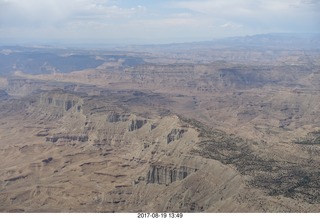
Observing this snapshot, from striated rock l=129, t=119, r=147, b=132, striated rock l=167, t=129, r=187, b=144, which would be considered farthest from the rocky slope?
striated rock l=129, t=119, r=147, b=132

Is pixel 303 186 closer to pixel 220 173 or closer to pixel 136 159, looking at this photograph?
pixel 220 173

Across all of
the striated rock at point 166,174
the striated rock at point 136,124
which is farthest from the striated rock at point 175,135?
the striated rock at point 136,124

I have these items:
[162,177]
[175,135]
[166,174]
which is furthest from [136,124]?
[166,174]

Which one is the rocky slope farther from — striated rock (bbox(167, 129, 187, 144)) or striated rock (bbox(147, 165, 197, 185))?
striated rock (bbox(167, 129, 187, 144))

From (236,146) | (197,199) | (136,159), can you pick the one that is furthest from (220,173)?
(136,159)

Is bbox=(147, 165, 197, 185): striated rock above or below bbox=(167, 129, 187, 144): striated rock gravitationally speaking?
below

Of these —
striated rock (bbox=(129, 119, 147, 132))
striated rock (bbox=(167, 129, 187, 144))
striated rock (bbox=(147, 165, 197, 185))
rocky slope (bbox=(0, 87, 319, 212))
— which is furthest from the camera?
striated rock (bbox=(129, 119, 147, 132))

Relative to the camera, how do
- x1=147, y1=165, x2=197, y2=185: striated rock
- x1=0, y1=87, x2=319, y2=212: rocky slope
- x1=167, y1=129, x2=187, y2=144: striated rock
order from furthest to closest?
x1=167, y1=129, x2=187, y2=144: striated rock → x1=147, y1=165, x2=197, y2=185: striated rock → x1=0, y1=87, x2=319, y2=212: rocky slope

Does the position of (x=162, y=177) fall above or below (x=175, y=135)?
below

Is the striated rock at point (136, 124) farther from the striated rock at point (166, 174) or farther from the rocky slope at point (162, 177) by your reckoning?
the striated rock at point (166, 174)

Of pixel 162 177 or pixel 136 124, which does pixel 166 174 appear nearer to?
pixel 162 177
